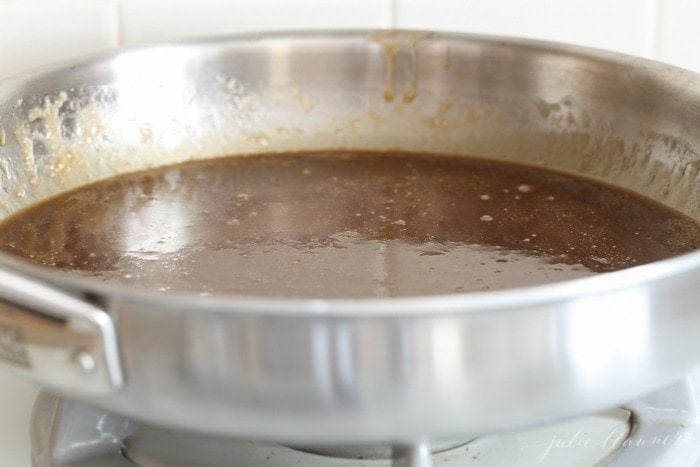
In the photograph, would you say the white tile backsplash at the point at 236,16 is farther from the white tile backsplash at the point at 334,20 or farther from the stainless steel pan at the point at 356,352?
the stainless steel pan at the point at 356,352

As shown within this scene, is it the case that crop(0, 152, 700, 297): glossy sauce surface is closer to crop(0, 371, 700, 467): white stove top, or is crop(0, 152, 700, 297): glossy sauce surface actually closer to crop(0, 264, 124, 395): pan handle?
crop(0, 371, 700, 467): white stove top

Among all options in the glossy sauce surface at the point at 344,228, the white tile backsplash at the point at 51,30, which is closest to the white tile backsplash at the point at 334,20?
the white tile backsplash at the point at 51,30

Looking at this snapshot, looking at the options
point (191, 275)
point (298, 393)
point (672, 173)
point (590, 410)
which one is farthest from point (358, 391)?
point (672, 173)

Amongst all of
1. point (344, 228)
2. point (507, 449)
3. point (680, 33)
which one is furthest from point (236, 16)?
point (507, 449)

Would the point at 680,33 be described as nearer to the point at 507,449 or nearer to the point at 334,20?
the point at 334,20

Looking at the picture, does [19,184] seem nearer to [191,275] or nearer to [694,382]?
[191,275]

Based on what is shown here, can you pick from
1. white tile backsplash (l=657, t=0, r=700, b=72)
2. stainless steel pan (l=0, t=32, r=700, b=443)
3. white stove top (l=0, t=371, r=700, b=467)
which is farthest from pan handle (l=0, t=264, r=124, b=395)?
white tile backsplash (l=657, t=0, r=700, b=72)
